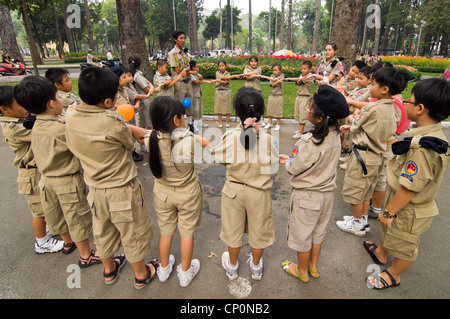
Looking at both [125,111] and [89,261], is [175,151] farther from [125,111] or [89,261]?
[89,261]

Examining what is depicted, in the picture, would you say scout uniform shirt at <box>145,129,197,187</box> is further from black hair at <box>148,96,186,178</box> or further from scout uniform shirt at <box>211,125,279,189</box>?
scout uniform shirt at <box>211,125,279,189</box>

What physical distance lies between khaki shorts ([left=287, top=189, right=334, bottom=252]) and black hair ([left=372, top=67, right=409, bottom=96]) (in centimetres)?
137

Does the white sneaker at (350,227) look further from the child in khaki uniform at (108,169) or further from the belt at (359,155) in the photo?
the child in khaki uniform at (108,169)

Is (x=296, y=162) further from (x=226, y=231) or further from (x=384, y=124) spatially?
(x=384, y=124)

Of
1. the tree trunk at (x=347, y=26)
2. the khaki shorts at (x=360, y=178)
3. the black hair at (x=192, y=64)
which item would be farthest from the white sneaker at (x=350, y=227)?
the tree trunk at (x=347, y=26)

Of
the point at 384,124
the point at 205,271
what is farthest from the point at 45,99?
the point at 384,124

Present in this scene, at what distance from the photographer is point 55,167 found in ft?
7.98

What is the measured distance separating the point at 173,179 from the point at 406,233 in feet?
6.85

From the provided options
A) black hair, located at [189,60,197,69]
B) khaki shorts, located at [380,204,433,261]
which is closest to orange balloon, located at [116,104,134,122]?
khaki shorts, located at [380,204,433,261]

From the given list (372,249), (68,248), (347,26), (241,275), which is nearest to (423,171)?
(372,249)

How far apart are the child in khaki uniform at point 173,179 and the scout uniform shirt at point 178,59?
4077mm

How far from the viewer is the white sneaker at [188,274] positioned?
246 cm

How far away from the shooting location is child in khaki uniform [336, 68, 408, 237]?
2734 millimetres
